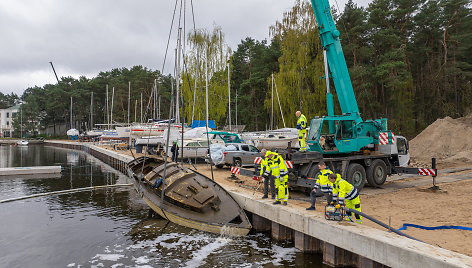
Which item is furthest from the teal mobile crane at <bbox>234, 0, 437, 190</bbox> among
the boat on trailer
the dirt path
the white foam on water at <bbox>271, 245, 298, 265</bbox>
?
the white foam on water at <bbox>271, 245, 298, 265</bbox>

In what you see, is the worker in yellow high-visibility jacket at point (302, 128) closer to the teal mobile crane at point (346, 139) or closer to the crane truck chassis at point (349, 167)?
the crane truck chassis at point (349, 167)

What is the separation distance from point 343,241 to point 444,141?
24.6 metres

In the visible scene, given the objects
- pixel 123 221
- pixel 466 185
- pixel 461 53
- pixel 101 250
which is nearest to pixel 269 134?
pixel 466 185

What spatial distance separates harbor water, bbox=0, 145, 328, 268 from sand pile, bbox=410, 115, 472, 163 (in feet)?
67.8

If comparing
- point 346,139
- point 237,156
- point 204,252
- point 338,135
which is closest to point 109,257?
point 204,252

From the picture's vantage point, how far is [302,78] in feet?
112

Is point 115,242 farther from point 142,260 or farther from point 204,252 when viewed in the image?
point 204,252

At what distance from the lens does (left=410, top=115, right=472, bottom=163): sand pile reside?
1002 inches

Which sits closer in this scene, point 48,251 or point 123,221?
point 48,251

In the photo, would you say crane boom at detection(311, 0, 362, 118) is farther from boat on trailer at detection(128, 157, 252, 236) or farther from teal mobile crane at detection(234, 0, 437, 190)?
boat on trailer at detection(128, 157, 252, 236)

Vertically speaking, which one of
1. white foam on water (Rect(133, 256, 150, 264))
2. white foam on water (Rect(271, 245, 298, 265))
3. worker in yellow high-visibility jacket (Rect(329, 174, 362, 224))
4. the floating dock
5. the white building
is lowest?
white foam on water (Rect(133, 256, 150, 264))

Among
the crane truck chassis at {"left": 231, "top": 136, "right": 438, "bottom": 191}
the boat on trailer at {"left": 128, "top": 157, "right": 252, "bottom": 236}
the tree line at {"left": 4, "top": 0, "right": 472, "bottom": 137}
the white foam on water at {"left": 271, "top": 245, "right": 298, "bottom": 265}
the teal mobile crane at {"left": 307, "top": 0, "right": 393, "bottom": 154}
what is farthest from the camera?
the tree line at {"left": 4, "top": 0, "right": 472, "bottom": 137}

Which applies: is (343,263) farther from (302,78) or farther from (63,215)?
(302,78)

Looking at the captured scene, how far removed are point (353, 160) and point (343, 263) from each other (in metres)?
6.19
